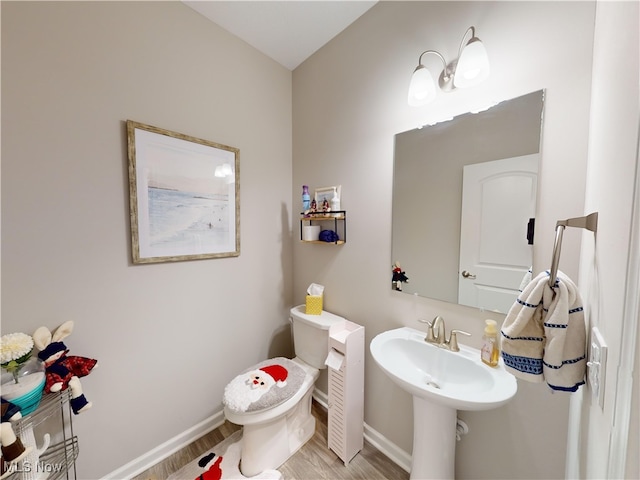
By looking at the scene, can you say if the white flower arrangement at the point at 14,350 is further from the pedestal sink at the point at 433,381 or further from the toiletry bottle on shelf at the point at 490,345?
the toiletry bottle on shelf at the point at 490,345

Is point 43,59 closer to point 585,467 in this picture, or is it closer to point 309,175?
point 309,175

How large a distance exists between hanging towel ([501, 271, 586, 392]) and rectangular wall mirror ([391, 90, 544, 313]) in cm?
39

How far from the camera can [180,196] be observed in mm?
1358

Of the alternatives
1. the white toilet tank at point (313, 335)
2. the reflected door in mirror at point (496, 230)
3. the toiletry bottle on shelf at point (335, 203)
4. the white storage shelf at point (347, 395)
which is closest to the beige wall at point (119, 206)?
the white toilet tank at point (313, 335)

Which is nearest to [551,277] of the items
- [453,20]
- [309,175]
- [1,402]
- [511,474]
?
[511,474]

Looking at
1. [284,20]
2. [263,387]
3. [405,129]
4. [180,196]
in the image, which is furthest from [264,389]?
[284,20]

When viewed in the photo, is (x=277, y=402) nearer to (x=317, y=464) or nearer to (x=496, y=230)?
(x=317, y=464)

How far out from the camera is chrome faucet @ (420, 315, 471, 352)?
1.07 m

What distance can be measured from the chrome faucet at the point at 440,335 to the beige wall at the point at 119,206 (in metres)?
1.19

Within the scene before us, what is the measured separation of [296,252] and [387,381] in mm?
1103

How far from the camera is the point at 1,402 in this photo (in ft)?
2.72

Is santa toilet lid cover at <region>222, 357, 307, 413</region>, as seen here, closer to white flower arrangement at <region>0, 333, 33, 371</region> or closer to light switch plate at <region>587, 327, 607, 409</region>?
white flower arrangement at <region>0, 333, 33, 371</region>

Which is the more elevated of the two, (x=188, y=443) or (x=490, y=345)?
(x=490, y=345)

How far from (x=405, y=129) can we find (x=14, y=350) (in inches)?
75.4
